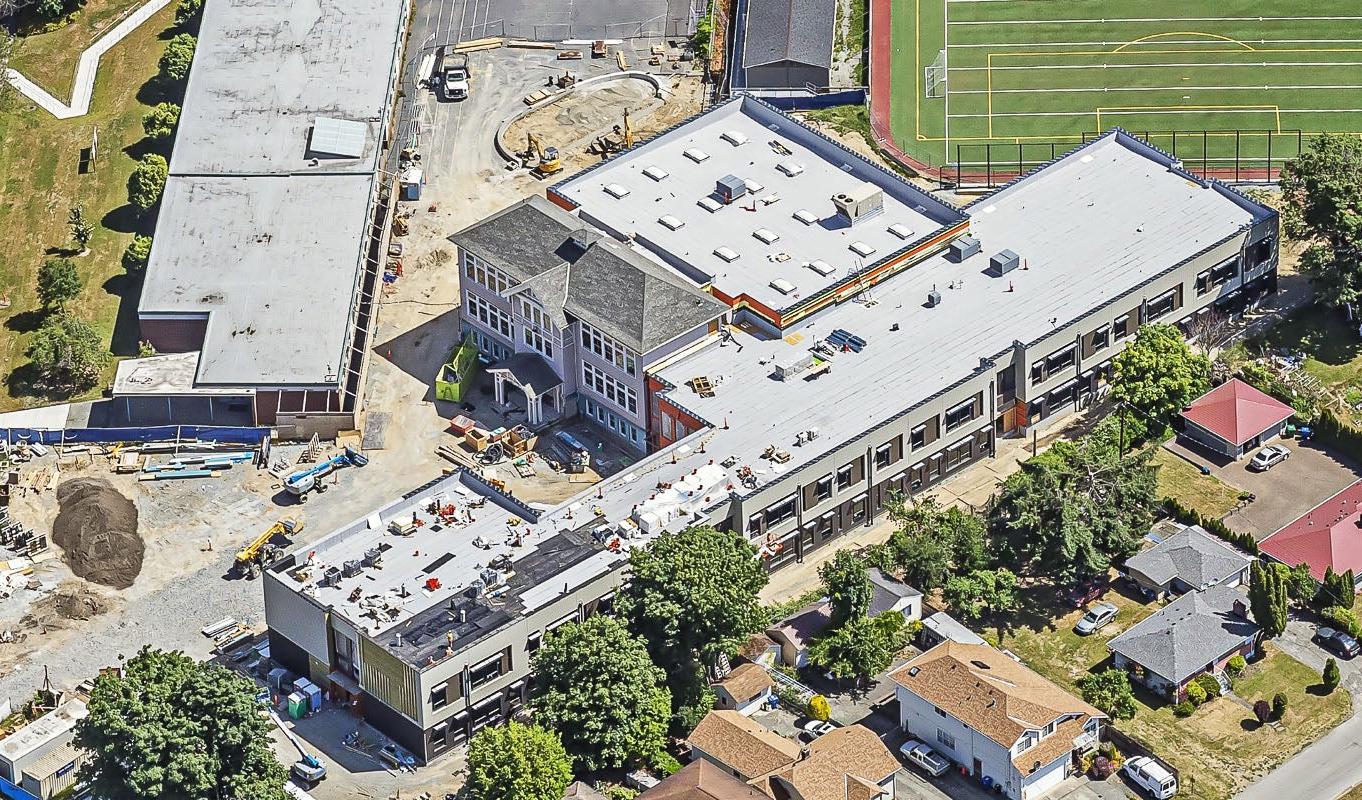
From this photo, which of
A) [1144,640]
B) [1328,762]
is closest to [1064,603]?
[1144,640]

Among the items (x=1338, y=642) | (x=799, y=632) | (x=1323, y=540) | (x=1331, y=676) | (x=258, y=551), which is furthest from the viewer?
(x=258, y=551)

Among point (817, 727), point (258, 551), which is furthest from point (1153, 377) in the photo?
point (258, 551)

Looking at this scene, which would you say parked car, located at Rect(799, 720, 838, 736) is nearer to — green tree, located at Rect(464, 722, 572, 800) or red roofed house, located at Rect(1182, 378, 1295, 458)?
green tree, located at Rect(464, 722, 572, 800)

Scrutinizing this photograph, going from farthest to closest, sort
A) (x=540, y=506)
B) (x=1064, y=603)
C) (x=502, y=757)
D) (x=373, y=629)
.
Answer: (x=540, y=506)
(x=1064, y=603)
(x=373, y=629)
(x=502, y=757)

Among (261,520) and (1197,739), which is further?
(261,520)

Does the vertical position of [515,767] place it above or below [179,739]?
below

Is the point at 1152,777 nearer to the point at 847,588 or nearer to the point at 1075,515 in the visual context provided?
the point at 1075,515

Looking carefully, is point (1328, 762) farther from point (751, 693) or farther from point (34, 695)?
point (34, 695)

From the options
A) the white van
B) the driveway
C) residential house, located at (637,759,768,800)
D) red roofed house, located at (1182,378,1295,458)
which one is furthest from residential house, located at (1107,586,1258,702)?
residential house, located at (637,759,768,800)
